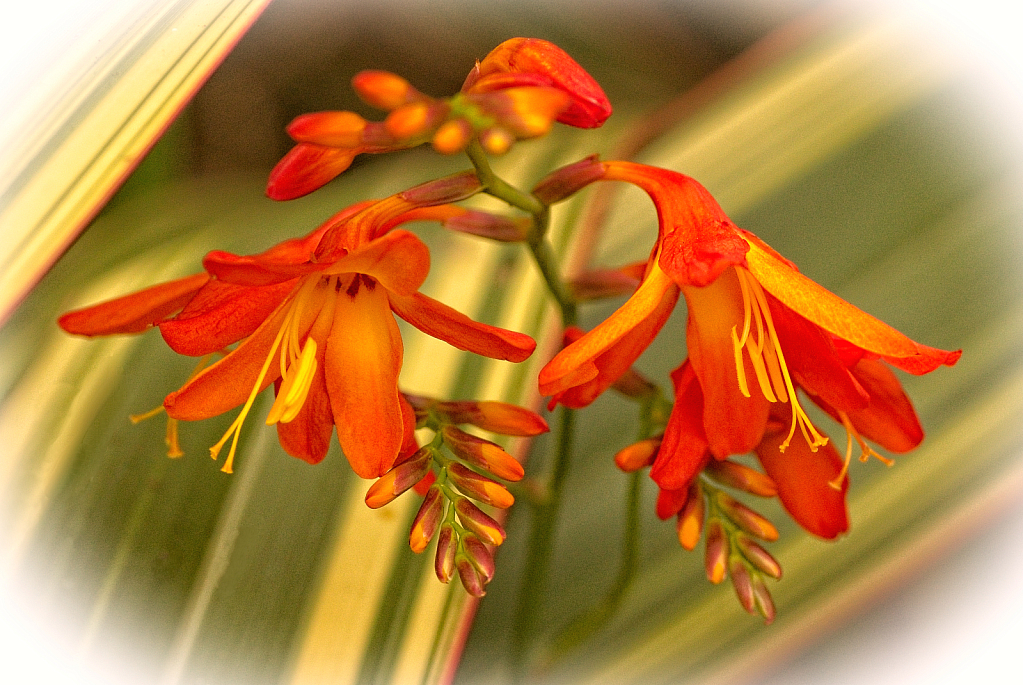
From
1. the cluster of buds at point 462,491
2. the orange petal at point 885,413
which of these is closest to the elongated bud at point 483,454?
the cluster of buds at point 462,491

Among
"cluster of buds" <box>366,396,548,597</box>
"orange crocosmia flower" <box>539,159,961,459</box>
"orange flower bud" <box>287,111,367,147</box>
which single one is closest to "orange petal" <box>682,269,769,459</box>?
"orange crocosmia flower" <box>539,159,961,459</box>

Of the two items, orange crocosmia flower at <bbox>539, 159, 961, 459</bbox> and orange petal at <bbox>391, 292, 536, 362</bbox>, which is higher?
orange crocosmia flower at <bbox>539, 159, 961, 459</bbox>

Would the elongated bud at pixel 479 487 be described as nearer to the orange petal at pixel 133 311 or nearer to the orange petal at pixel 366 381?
the orange petal at pixel 366 381

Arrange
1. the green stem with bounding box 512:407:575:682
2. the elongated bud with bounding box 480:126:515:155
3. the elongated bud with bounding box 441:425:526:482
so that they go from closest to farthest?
the elongated bud with bounding box 480:126:515:155
the elongated bud with bounding box 441:425:526:482
the green stem with bounding box 512:407:575:682

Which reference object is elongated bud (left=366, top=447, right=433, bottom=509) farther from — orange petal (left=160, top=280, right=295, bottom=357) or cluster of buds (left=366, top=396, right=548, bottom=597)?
orange petal (left=160, top=280, right=295, bottom=357)

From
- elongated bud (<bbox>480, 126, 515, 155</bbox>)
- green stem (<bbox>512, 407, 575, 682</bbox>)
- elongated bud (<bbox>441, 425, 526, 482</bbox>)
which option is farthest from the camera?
green stem (<bbox>512, 407, 575, 682</bbox>)

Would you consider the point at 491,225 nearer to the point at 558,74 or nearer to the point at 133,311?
the point at 558,74

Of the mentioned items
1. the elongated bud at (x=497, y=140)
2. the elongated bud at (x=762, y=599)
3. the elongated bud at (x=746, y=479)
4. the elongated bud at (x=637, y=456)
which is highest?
the elongated bud at (x=497, y=140)
